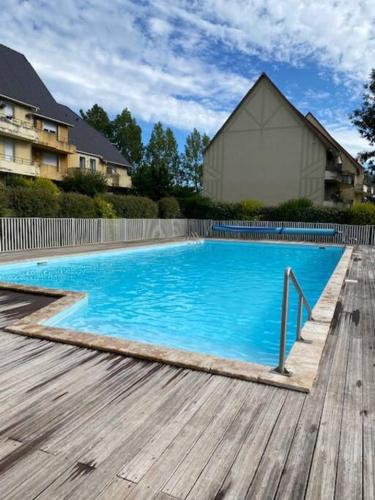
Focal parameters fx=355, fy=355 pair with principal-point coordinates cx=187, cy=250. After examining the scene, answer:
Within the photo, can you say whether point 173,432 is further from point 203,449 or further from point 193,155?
point 193,155

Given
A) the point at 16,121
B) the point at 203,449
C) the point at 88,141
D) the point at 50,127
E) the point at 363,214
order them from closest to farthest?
the point at 203,449 → the point at 363,214 → the point at 16,121 → the point at 50,127 → the point at 88,141

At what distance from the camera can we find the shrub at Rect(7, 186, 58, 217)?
1322cm

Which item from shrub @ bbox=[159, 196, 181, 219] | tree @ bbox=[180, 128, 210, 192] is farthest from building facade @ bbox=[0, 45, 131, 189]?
tree @ bbox=[180, 128, 210, 192]

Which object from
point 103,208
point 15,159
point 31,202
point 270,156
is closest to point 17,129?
point 15,159

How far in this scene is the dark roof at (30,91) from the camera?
78.6 feet

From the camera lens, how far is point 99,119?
45.9m

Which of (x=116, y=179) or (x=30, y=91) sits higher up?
(x=30, y=91)

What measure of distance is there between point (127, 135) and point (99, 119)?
164 inches

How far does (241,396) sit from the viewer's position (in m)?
2.70

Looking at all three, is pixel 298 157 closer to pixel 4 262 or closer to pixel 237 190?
pixel 237 190

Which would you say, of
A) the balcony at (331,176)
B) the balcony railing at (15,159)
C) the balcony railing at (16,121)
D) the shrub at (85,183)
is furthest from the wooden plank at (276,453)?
the balcony at (331,176)

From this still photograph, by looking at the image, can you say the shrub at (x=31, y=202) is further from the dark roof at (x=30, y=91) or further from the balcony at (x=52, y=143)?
the balcony at (x=52, y=143)

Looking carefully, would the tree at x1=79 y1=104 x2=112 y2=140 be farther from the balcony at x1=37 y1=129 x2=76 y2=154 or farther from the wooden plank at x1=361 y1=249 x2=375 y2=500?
the wooden plank at x1=361 y1=249 x2=375 y2=500

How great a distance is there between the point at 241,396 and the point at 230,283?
24.1 ft
